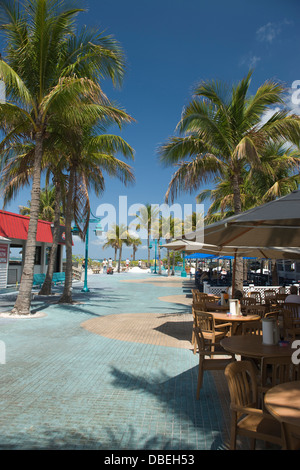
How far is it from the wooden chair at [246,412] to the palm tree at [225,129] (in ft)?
26.5

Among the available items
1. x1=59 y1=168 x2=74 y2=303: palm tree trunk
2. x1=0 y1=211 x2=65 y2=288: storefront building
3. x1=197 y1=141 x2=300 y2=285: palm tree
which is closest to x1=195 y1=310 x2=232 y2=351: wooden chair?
x1=197 y1=141 x2=300 y2=285: palm tree

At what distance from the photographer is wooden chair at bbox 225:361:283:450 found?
2871 mm

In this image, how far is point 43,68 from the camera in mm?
10797

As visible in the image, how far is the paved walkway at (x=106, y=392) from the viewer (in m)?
3.52

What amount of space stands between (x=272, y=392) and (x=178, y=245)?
24.3 ft

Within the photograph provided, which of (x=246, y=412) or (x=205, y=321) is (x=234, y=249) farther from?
(x=246, y=412)

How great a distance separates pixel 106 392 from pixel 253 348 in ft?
6.97

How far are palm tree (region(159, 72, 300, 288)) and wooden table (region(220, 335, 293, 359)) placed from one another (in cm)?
654

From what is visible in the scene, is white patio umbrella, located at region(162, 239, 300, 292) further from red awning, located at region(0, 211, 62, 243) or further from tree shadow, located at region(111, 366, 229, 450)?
red awning, located at region(0, 211, 62, 243)

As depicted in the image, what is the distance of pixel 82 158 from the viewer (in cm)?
1466

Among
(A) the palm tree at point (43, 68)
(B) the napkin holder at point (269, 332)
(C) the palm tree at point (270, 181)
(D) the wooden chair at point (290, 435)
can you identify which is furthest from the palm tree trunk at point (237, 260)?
(D) the wooden chair at point (290, 435)

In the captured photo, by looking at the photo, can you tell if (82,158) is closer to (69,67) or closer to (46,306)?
(69,67)

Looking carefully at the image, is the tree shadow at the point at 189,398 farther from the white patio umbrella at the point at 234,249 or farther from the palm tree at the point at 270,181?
the palm tree at the point at 270,181

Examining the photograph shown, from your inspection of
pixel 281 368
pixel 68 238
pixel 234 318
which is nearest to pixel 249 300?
pixel 234 318
